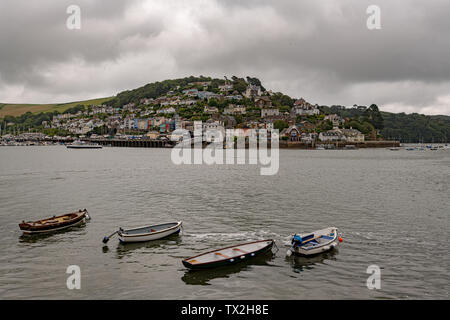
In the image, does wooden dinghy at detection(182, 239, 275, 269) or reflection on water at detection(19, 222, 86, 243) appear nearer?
wooden dinghy at detection(182, 239, 275, 269)

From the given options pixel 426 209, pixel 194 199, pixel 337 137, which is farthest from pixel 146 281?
pixel 337 137

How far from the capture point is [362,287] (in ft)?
50.6

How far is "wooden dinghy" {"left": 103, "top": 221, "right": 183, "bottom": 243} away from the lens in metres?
21.2

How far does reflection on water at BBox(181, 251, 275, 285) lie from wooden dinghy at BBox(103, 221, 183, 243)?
18.1ft

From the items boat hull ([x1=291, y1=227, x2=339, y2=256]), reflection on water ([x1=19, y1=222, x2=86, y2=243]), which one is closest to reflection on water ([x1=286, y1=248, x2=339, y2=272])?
boat hull ([x1=291, y1=227, x2=339, y2=256])

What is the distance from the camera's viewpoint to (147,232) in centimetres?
2228

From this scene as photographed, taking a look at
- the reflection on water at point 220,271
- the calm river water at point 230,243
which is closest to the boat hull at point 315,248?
the calm river water at point 230,243

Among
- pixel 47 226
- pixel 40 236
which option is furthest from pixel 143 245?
pixel 40 236

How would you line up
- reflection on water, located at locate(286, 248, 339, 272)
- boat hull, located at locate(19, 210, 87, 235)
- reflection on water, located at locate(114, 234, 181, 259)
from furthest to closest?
boat hull, located at locate(19, 210, 87, 235)
reflection on water, located at locate(114, 234, 181, 259)
reflection on water, located at locate(286, 248, 339, 272)

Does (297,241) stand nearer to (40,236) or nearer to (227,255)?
(227,255)

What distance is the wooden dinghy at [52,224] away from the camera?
22.9 meters

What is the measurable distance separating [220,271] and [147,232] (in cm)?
709

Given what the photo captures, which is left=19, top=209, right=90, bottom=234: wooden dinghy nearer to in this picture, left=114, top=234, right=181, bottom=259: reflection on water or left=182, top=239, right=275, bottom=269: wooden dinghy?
left=114, top=234, right=181, bottom=259: reflection on water
